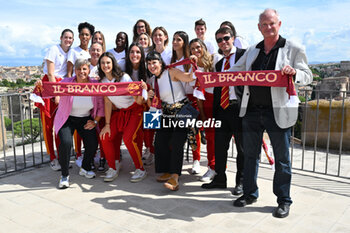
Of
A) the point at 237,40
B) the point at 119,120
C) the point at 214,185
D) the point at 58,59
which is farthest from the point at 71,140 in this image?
the point at 237,40

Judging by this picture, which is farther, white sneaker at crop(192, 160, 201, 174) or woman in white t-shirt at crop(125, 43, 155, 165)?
white sneaker at crop(192, 160, 201, 174)

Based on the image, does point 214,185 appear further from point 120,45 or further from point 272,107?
point 120,45

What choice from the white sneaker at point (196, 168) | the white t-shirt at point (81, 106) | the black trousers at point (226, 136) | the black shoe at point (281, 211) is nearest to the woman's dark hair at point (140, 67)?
the white t-shirt at point (81, 106)

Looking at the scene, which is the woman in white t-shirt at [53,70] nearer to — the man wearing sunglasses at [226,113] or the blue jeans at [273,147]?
the man wearing sunglasses at [226,113]

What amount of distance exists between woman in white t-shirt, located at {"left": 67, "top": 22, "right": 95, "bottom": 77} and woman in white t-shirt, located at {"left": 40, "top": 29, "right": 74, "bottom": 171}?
10cm

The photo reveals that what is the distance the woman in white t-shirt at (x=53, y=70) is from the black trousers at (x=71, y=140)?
517 millimetres

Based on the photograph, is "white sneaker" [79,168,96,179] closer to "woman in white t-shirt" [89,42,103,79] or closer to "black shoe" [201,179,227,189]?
"woman in white t-shirt" [89,42,103,79]

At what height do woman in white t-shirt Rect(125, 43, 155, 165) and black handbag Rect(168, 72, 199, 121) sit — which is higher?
woman in white t-shirt Rect(125, 43, 155, 165)

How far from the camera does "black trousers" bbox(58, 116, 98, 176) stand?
4.66 m

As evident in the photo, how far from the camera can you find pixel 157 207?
A: 12.6 feet

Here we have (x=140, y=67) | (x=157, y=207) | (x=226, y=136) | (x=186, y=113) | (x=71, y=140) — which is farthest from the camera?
(x=140, y=67)

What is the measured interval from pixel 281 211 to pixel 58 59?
3.90 metres

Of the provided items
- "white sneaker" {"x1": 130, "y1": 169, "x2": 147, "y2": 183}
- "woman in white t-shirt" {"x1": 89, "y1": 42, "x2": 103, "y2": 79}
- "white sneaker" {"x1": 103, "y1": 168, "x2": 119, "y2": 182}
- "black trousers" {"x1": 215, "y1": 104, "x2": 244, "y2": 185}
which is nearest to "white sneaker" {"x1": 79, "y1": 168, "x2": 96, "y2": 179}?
"white sneaker" {"x1": 103, "y1": 168, "x2": 119, "y2": 182}

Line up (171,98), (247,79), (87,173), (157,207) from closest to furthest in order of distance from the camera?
(247,79), (157,207), (171,98), (87,173)
